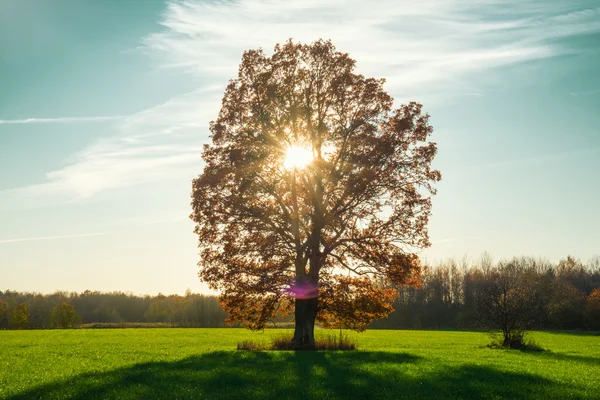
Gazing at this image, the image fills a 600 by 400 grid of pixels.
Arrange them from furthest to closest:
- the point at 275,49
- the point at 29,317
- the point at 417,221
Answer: the point at 29,317 → the point at 275,49 → the point at 417,221

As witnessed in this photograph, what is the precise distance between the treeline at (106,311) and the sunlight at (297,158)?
81.7m

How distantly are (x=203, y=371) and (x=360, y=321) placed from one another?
14585mm

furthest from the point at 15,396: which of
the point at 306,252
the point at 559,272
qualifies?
the point at 559,272

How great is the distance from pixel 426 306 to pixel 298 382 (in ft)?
402

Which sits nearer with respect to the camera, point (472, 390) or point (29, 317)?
point (472, 390)

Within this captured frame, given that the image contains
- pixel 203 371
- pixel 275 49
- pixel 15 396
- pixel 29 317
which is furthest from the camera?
pixel 29 317

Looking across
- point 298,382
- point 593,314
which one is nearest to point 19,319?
point 298,382

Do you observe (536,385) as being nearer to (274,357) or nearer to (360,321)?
(274,357)

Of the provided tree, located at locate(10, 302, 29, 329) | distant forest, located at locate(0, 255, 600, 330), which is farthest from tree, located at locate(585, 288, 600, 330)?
tree, located at locate(10, 302, 29, 329)

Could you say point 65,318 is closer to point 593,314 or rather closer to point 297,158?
point 297,158

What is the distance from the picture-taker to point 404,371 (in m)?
20.0

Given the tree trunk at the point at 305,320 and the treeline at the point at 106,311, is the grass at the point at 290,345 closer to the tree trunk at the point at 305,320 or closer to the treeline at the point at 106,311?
the tree trunk at the point at 305,320

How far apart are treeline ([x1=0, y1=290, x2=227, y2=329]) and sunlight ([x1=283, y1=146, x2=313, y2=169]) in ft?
268

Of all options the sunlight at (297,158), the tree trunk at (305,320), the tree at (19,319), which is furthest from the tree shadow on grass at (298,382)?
the tree at (19,319)
